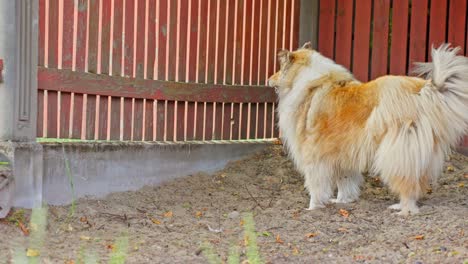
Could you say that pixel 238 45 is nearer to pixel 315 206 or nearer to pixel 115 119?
pixel 115 119

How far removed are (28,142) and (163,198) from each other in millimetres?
1373

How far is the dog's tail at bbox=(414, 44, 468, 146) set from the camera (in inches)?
184

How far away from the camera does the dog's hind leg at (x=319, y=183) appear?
525 cm

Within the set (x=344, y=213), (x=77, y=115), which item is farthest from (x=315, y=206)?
(x=77, y=115)

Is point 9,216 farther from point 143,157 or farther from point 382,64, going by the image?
point 382,64

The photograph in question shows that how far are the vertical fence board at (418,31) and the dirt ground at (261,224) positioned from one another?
1173 mm

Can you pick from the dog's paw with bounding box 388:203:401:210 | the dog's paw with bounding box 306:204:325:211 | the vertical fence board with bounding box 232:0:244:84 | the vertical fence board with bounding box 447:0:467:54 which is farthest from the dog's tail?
the vertical fence board with bounding box 232:0:244:84

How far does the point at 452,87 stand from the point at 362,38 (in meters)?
2.31

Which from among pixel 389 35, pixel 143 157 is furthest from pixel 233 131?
pixel 389 35

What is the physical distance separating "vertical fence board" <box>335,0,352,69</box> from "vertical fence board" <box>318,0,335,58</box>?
7 centimetres

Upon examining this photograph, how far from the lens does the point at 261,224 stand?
15.4 ft

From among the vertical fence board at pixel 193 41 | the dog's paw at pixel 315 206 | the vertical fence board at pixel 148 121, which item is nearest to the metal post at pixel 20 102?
the vertical fence board at pixel 148 121

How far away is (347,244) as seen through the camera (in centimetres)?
417

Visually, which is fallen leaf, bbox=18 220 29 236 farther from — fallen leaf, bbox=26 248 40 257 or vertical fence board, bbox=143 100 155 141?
vertical fence board, bbox=143 100 155 141
